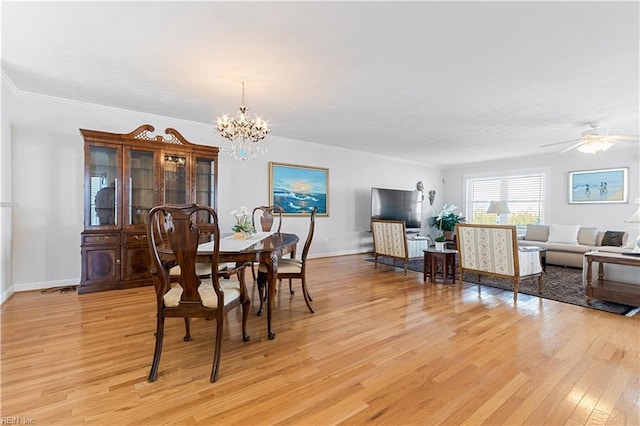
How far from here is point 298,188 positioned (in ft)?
19.8

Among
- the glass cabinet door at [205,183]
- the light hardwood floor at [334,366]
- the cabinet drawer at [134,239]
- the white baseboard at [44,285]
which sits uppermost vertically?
the glass cabinet door at [205,183]

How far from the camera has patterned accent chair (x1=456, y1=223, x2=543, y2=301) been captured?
3582 millimetres

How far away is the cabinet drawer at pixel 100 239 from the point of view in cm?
365

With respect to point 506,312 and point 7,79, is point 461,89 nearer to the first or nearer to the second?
point 506,312

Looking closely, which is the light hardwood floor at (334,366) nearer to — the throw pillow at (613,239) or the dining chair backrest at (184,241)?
the dining chair backrest at (184,241)

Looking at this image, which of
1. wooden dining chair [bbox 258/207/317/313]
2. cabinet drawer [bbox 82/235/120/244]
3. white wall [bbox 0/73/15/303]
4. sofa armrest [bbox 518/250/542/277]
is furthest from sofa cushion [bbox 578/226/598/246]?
white wall [bbox 0/73/15/303]

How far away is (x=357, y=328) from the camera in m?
2.65

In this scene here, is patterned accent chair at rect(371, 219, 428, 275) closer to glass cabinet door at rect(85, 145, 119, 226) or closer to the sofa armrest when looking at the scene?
the sofa armrest

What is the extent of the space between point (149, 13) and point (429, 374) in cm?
313

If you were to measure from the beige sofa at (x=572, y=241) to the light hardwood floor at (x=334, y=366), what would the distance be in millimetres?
3000

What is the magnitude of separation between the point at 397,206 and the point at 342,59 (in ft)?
16.4

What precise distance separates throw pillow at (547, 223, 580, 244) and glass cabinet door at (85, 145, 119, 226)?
786 centimetres

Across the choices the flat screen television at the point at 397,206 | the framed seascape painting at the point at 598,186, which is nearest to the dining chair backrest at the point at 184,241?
the flat screen television at the point at 397,206

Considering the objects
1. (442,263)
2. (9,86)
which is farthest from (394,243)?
(9,86)
